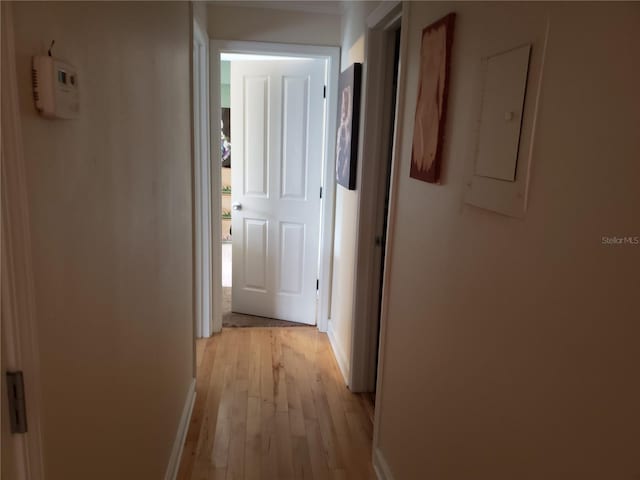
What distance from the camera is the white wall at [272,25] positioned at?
10.2 feet

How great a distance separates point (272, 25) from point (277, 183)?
1.09 m

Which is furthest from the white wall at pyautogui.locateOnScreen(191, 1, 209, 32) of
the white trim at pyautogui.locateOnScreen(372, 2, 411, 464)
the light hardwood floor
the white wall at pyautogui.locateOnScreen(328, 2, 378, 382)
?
the light hardwood floor

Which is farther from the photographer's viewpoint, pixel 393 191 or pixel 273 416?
pixel 273 416

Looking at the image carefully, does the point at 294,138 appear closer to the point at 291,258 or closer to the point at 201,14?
the point at 291,258

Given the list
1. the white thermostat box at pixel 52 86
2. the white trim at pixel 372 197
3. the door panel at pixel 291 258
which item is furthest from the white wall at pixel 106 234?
the door panel at pixel 291 258

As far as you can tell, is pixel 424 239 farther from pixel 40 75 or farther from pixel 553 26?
pixel 40 75

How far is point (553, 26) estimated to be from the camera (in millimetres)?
960

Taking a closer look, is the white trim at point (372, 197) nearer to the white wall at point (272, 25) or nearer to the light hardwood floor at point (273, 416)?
the light hardwood floor at point (273, 416)

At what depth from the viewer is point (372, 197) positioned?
2.60m

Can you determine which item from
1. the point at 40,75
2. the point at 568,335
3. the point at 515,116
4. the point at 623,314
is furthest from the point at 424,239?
the point at 40,75

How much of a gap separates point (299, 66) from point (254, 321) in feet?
6.47

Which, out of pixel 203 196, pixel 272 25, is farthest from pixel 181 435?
pixel 272 25

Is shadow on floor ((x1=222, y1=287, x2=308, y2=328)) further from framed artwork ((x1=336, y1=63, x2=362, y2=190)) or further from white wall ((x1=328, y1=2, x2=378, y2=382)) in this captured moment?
framed artwork ((x1=336, y1=63, x2=362, y2=190))

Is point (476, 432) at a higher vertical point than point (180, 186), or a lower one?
lower
